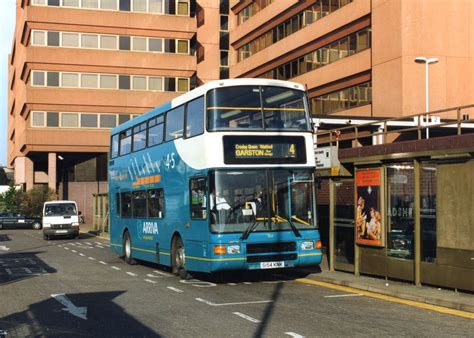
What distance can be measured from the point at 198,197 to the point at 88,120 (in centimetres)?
4747

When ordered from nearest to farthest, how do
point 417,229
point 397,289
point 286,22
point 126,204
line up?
point 397,289 → point 417,229 → point 126,204 → point 286,22

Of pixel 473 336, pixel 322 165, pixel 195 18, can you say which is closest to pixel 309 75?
pixel 195 18

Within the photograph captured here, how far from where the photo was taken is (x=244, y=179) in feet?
44.9

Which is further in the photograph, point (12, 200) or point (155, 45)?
point (12, 200)

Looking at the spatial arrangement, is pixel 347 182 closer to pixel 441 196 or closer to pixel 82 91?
pixel 441 196

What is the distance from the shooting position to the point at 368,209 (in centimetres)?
1470

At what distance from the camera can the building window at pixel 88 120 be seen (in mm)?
59344

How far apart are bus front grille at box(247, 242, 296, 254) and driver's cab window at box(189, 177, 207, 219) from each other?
1193 millimetres

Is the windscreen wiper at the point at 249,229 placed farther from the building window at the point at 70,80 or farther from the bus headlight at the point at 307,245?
the building window at the point at 70,80

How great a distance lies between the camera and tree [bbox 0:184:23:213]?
2489 inches

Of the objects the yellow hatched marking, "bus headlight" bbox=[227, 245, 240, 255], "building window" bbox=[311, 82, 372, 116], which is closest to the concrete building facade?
"building window" bbox=[311, 82, 372, 116]

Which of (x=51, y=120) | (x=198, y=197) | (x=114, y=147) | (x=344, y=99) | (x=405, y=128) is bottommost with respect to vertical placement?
(x=198, y=197)

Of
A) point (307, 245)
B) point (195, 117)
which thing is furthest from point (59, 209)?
point (307, 245)

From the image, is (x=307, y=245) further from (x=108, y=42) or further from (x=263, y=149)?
(x=108, y=42)
